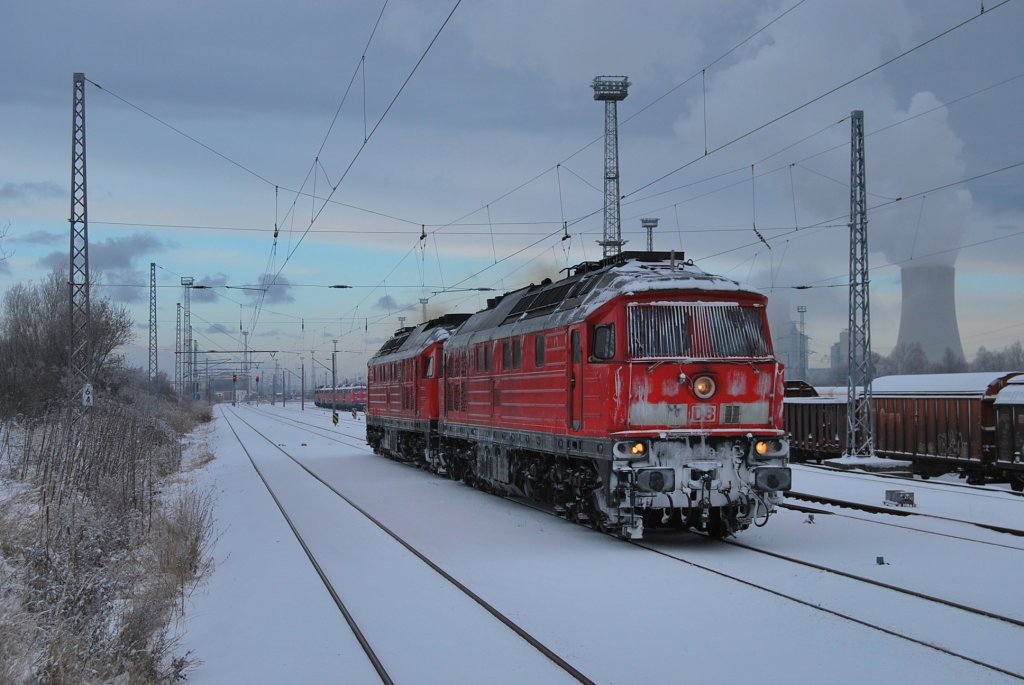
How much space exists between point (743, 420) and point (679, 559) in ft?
7.16

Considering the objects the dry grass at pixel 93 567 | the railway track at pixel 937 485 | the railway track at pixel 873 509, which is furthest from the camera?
the railway track at pixel 937 485

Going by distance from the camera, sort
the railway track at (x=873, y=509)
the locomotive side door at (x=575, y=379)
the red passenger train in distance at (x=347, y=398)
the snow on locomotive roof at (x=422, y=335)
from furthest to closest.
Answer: the red passenger train in distance at (x=347, y=398)
the snow on locomotive roof at (x=422, y=335)
the locomotive side door at (x=575, y=379)
the railway track at (x=873, y=509)

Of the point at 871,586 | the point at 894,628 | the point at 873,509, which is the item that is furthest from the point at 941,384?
the point at 894,628

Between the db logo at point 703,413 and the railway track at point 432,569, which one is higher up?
the db logo at point 703,413

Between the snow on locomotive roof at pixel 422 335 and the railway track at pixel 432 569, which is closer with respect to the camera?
the railway track at pixel 432 569

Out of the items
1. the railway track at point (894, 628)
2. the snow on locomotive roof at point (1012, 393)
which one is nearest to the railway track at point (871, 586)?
the railway track at point (894, 628)

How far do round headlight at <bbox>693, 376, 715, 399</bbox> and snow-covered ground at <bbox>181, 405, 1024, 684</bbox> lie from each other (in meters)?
2.13

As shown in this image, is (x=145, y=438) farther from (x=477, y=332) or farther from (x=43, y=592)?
(x=43, y=592)

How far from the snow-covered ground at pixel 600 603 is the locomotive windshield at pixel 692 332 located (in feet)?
8.93

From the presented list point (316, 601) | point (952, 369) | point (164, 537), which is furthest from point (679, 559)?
point (952, 369)

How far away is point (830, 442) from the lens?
32344mm

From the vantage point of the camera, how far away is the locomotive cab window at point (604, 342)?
1360 centimetres

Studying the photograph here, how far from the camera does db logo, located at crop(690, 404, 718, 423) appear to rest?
13234mm

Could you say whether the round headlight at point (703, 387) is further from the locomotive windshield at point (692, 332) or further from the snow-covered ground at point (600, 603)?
the snow-covered ground at point (600, 603)
